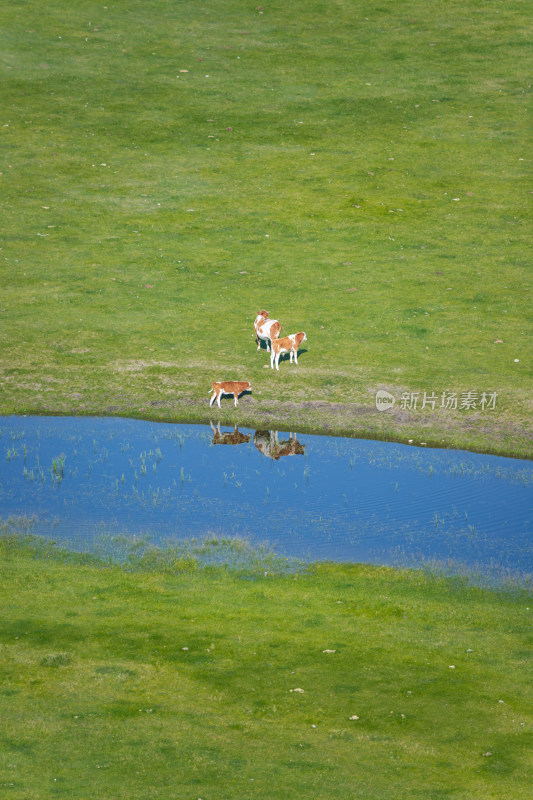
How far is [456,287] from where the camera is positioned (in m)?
47.2

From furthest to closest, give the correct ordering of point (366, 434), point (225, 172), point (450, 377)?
1. point (225, 172)
2. point (450, 377)
3. point (366, 434)

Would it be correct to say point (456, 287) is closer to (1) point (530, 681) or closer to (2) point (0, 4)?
(1) point (530, 681)

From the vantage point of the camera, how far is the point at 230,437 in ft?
115

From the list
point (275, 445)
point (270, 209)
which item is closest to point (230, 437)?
point (275, 445)

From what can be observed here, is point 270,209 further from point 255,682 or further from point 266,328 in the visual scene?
point 255,682

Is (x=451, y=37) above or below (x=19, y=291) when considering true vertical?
above

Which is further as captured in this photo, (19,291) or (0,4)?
(0,4)

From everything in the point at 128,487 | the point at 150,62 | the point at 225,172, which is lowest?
the point at 128,487

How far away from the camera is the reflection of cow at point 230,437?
34688 mm

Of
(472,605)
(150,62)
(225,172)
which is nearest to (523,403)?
(472,605)

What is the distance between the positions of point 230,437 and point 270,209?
23.7 m

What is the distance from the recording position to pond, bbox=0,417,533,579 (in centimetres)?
2738

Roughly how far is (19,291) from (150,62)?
31.3 m

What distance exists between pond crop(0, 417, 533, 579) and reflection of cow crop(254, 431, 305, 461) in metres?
0.07
